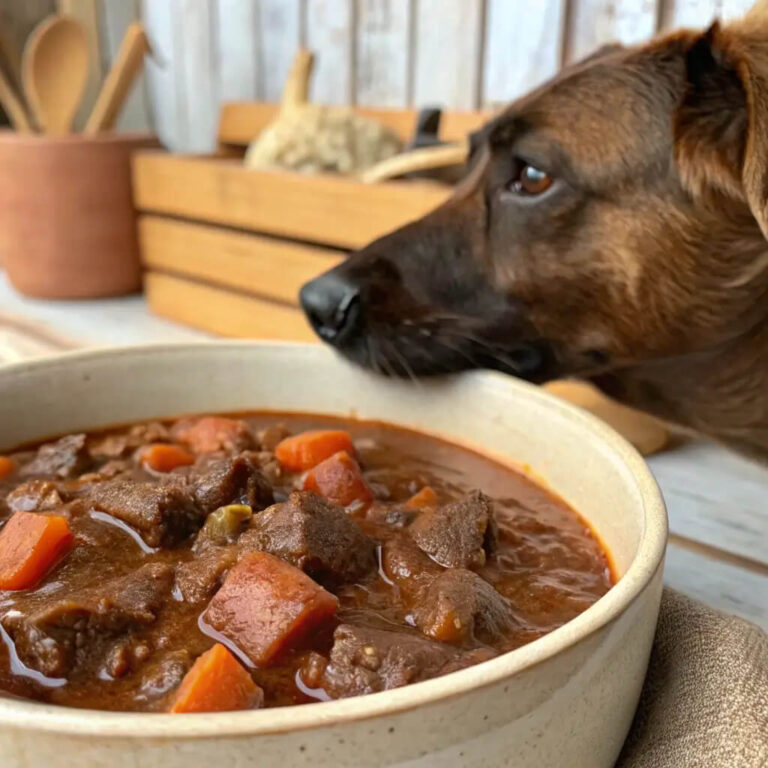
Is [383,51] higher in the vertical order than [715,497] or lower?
higher

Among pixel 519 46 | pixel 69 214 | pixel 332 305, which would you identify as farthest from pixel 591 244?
pixel 69 214

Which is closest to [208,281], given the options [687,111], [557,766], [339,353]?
[339,353]

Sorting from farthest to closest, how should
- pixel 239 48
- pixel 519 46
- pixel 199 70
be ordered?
pixel 199 70 → pixel 239 48 → pixel 519 46

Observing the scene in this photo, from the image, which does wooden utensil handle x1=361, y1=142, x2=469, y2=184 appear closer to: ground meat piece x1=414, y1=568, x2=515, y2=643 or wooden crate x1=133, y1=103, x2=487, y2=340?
wooden crate x1=133, y1=103, x2=487, y2=340

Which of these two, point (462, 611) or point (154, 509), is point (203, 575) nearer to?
point (154, 509)

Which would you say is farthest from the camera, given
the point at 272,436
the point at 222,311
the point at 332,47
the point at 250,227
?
the point at 332,47

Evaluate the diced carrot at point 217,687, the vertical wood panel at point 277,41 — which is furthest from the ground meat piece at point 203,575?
the vertical wood panel at point 277,41

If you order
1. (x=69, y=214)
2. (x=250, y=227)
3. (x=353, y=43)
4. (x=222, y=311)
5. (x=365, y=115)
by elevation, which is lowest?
(x=222, y=311)

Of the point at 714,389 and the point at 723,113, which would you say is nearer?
the point at 723,113
